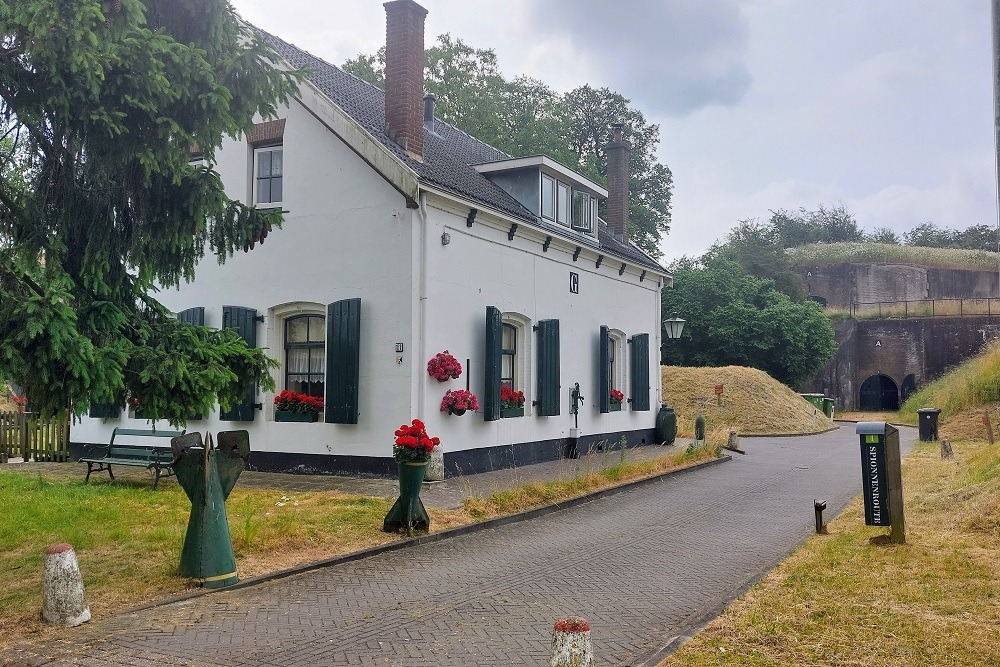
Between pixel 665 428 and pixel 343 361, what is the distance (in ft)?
35.0

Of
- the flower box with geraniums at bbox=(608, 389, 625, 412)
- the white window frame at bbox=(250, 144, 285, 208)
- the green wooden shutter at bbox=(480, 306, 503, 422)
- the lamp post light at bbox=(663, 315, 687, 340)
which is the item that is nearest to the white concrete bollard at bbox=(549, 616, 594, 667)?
the green wooden shutter at bbox=(480, 306, 503, 422)

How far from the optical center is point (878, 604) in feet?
19.8

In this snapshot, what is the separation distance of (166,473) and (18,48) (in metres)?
8.81

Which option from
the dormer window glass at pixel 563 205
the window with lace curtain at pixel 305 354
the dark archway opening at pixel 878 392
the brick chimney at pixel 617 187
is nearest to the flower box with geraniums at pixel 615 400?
the dormer window glass at pixel 563 205

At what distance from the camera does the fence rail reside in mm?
41938

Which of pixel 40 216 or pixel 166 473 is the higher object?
pixel 40 216

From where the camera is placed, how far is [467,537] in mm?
9312

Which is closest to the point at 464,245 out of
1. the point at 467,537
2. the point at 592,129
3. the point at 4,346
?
the point at 467,537

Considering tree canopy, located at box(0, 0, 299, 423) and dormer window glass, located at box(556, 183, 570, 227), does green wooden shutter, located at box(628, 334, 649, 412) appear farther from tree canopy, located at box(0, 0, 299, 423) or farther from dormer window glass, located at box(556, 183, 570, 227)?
tree canopy, located at box(0, 0, 299, 423)

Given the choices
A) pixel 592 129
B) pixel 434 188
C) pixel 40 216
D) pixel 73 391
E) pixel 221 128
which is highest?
pixel 592 129

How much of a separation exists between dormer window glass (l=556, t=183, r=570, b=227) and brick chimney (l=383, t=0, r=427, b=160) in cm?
455

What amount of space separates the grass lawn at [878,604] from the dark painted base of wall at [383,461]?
618cm

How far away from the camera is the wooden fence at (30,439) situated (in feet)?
51.9

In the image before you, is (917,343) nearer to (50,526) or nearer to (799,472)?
(799,472)
